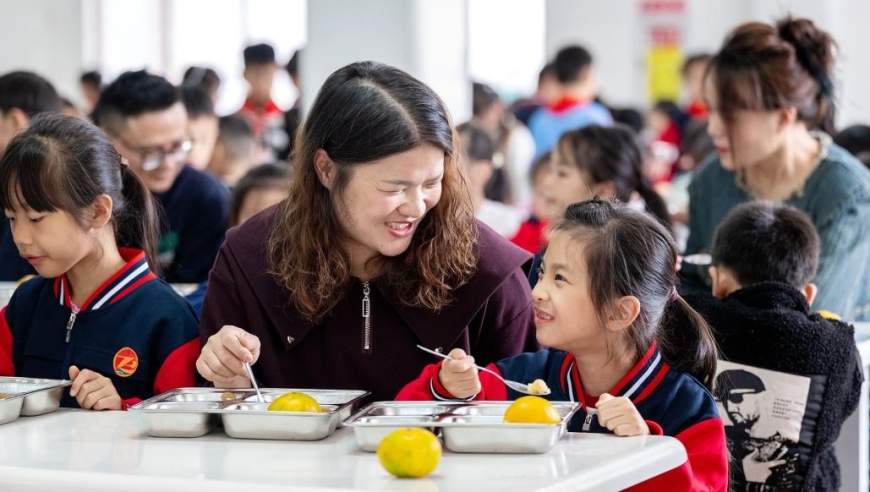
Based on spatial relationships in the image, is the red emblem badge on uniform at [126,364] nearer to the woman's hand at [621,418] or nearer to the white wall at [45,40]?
the woman's hand at [621,418]

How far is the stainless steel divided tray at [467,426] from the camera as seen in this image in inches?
66.9

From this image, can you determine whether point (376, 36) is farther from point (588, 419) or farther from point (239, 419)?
point (239, 419)

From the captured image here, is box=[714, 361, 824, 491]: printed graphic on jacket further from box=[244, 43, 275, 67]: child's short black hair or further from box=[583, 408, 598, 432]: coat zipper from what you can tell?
box=[244, 43, 275, 67]: child's short black hair

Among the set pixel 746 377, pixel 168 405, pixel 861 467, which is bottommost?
pixel 861 467

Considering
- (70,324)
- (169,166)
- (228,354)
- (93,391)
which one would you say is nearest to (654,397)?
(228,354)

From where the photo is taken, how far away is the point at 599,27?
1153cm

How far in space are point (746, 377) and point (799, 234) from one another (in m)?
0.45

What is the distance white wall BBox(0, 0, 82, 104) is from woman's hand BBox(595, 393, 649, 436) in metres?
6.45

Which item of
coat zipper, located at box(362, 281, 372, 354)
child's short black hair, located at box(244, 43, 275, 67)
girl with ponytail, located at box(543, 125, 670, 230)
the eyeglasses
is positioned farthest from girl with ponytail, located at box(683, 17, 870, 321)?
child's short black hair, located at box(244, 43, 275, 67)

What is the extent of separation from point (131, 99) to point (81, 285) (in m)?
1.48

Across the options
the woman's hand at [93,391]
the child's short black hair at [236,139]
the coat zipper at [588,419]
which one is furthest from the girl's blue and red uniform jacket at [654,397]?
the child's short black hair at [236,139]

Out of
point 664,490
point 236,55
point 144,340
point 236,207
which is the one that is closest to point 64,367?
point 144,340

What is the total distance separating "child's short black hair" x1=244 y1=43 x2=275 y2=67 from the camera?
314 inches

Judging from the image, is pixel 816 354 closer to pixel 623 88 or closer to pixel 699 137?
pixel 699 137
